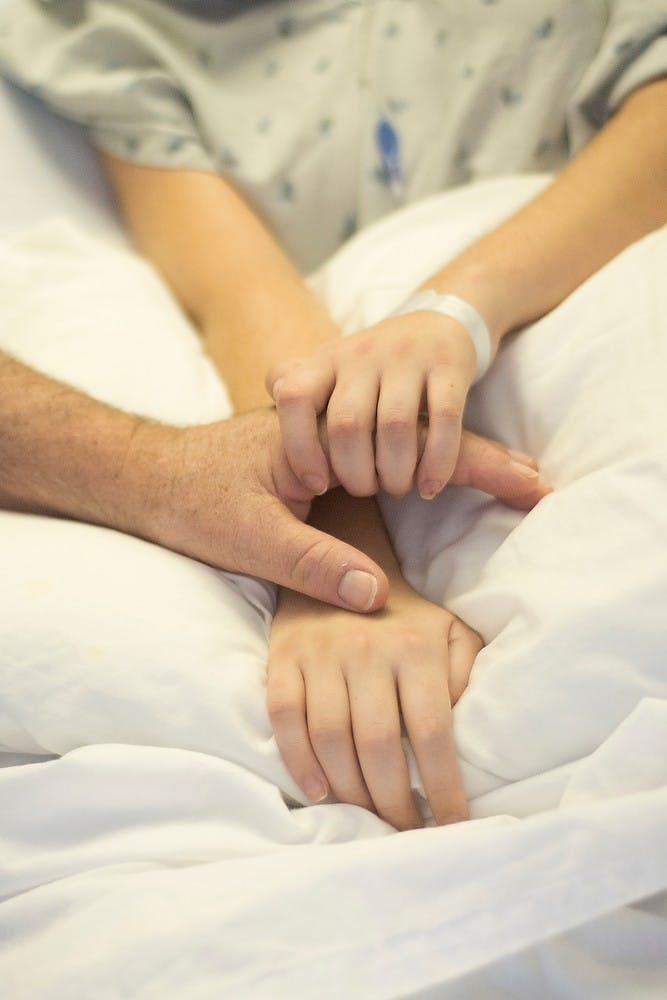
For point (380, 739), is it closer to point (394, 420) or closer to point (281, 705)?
point (281, 705)

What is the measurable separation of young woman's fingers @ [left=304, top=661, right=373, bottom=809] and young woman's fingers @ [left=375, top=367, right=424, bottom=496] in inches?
6.1

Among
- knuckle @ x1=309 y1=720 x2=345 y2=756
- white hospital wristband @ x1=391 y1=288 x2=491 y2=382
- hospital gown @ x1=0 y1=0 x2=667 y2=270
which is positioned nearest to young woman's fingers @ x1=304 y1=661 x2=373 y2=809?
knuckle @ x1=309 y1=720 x2=345 y2=756

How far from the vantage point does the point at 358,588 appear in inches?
23.8

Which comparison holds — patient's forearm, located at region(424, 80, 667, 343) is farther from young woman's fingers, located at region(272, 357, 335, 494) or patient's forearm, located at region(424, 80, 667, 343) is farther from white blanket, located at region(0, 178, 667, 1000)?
young woman's fingers, located at region(272, 357, 335, 494)

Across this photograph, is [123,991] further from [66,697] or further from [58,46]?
[58,46]

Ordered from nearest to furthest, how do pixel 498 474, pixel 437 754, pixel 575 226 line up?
pixel 437 754 → pixel 498 474 → pixel 575 226

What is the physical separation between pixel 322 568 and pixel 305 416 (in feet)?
0.36

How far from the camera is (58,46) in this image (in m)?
1.02

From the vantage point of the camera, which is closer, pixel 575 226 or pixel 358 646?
pixel 358 646

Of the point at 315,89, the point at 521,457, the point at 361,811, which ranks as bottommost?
the point at 361,811

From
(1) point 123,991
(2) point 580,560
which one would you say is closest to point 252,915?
(1) point 123,991

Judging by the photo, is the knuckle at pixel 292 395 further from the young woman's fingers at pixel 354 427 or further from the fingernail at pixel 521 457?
the fingernail at pixel 521 457

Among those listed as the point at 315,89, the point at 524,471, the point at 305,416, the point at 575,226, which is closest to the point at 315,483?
the point at 305,416

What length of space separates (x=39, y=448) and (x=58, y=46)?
573mm
